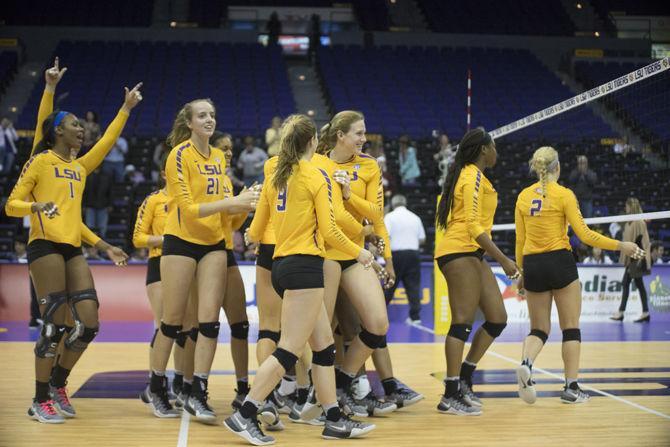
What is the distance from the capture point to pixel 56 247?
570 centimetres

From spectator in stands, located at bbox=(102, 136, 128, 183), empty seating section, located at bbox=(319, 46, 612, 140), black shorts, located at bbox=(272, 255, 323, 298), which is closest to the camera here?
black shorts, located at bbox=(272, 255, 323, 298)

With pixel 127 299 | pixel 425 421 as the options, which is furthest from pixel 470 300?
pixel 127 299

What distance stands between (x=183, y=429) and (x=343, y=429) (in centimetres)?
107

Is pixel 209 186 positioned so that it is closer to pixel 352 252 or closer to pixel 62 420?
pixel 352 252

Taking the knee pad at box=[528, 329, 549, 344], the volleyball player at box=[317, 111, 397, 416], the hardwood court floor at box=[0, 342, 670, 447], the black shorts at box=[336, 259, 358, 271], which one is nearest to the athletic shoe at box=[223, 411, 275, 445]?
the hardwood court floor at box=[0, 342, 670, 447]

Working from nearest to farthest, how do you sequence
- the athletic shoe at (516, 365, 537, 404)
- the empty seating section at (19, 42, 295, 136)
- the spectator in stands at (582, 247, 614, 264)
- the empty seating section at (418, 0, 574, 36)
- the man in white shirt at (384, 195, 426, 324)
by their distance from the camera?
1. the athletic shoe at (516, 365, 537, 404)
2. the man in white shirt at (384, 195, 426, 324)
3. the spectator in stands at (582, 247, 614, 264)
4. the empty seating section at (19, 42, 295, 136)
5. the empty seating section at (418, 0, 574, 36)

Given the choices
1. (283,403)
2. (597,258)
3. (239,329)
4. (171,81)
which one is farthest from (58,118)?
(171,81)

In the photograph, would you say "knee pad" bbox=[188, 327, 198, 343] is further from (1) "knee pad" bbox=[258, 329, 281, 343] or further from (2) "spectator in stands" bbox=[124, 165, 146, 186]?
(2) "spectator in stands" bbox=[124, 165, 146, 186]

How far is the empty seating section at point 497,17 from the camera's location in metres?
25.9

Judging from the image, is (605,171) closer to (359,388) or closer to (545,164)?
(545,164)

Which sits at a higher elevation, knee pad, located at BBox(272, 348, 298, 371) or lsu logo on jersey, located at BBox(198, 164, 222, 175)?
lsu logo on jersey, located at BBox(198, 164, 222, 175)

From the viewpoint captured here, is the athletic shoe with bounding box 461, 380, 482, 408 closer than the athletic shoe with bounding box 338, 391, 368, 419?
No

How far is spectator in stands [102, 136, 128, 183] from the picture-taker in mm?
14914

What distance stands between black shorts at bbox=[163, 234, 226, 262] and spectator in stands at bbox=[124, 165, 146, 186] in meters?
10.2
